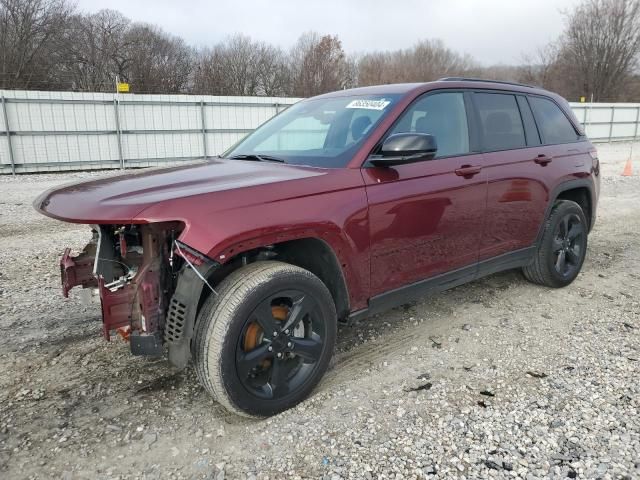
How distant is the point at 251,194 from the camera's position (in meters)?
2.55

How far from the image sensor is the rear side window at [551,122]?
4.42 meters

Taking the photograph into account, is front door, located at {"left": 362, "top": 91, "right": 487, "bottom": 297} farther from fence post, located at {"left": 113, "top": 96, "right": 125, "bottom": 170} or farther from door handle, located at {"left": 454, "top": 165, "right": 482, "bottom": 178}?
fence post, located at {"left": 113, "top": 96, "right": 125, "bottom": 170}

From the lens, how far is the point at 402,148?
9.55ft

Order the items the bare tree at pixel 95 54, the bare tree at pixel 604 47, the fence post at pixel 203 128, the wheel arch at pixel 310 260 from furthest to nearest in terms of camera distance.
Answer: the bare tree at pixel 604 47, the bare tree at pixel 95 54, the fence post at pixel 203 128, the wheel arch at pixel 310 260

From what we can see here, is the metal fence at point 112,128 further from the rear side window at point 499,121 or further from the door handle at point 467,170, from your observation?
the door handle at point 467,170

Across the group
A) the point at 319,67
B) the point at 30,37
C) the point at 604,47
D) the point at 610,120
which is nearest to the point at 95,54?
the point at 30,37

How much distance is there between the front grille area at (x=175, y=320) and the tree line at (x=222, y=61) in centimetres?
2802

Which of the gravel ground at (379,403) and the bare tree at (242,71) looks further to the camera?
the bare tree at (242,71)

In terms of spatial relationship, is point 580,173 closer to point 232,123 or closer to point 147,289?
point 147,289

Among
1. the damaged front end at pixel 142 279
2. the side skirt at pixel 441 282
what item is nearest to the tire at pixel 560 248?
the side skirt at pixel 441 282

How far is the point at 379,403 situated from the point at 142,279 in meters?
1.47

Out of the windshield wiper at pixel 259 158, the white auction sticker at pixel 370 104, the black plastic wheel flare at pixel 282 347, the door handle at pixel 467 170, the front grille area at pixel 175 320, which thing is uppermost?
the white auction sticker at pixel 370 104

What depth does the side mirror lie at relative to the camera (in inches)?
115

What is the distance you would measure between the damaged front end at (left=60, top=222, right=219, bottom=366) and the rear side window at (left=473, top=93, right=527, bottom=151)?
2.47 metres
